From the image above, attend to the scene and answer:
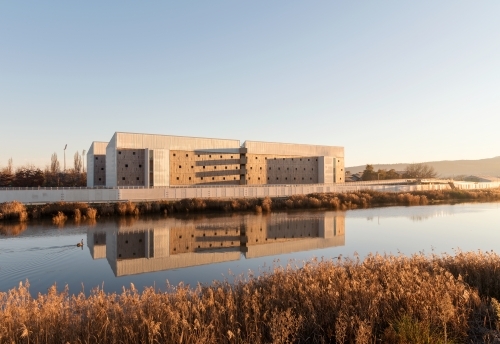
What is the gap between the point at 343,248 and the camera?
51.8 feet

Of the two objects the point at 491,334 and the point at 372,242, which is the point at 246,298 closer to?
the point at 491,334

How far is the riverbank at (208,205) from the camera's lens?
2595cm

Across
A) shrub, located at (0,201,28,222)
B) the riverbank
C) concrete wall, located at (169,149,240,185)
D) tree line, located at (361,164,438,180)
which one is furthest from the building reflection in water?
tree line, located at (361,164,438,180)

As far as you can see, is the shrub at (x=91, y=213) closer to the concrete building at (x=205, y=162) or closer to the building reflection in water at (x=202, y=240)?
the building reflection in water at (x=202, y=240)

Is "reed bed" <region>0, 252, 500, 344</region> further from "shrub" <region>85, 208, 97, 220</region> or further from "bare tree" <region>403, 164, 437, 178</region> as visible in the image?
"bare tree" <region>403, 164, 437, 178</region>

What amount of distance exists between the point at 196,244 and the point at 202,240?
983mm

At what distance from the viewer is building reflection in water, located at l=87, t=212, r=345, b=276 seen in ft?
46.4

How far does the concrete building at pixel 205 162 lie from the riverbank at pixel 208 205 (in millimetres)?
15276

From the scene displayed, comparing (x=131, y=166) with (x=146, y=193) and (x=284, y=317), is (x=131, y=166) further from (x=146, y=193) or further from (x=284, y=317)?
(x=284, y=317)

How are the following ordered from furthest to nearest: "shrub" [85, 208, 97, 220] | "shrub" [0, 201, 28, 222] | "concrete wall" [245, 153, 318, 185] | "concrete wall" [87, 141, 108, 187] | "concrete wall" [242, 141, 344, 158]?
"concrete wall" [245, 153, 318, 185], "concrete wall" [242, 141, 344, 158], "concrete wall" [87, 141, 108, 187], "shrub" [85, 208, 97, 220], "shrub" [0, 201, 28, 222]

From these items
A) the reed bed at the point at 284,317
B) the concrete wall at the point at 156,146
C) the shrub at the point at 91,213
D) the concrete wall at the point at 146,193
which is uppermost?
the concrete wall at the point at 156,146

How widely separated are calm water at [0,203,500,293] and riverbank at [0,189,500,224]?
9.09ft

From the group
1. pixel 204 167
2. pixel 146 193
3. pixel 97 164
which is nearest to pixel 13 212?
pixel 146 193

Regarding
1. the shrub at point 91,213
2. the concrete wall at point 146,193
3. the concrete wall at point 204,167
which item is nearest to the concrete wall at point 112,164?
the concrete wall at point 204,167
